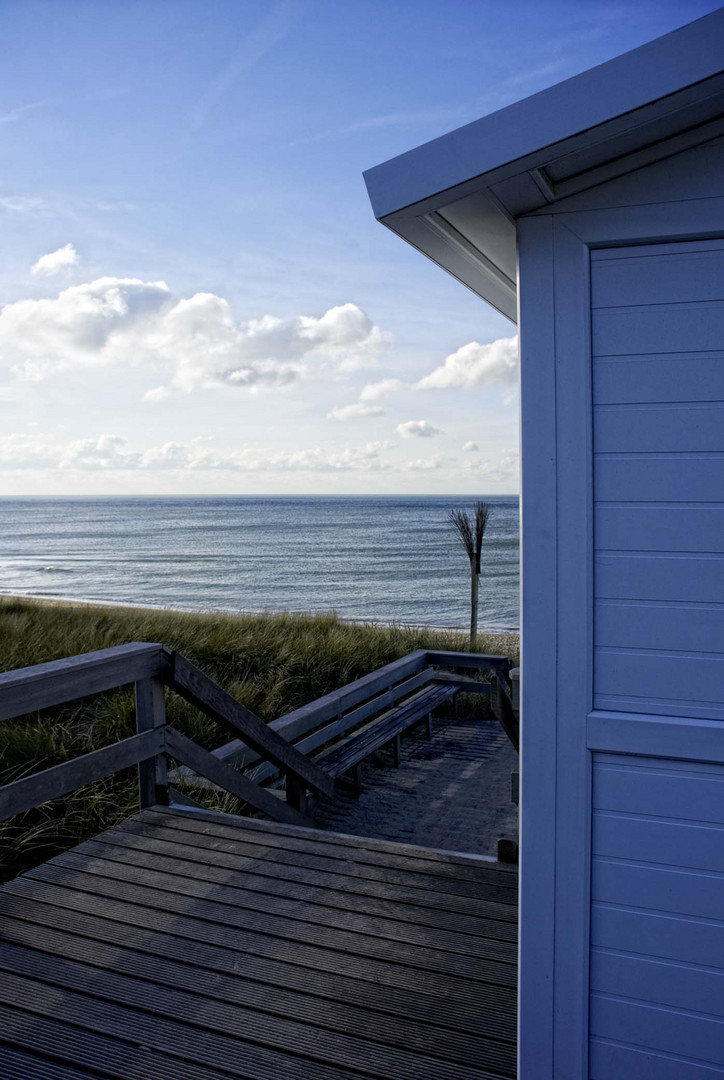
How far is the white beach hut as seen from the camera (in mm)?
1781

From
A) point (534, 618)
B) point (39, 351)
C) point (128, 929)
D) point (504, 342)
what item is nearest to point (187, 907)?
point (128, 929)

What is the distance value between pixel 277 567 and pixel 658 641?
33.9 meters

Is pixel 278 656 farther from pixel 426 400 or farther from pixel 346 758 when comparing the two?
pixel 426 400

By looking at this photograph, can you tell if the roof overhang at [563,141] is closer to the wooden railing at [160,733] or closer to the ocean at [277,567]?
the wooden railing at [160,733]

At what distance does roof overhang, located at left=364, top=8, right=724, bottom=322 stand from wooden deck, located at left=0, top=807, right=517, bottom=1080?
2221 millimetres

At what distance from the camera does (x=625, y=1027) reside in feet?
6.04

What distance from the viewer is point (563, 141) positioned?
164 cm

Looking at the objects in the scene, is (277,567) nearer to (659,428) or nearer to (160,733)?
(160,733)

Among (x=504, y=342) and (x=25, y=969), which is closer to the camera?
(x=25, y=969)

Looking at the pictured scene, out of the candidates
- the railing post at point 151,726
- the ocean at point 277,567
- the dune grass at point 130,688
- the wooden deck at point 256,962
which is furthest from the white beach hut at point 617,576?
the ocean at point 277,567

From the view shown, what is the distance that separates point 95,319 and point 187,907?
42656mm

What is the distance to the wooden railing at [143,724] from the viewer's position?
9.27ft

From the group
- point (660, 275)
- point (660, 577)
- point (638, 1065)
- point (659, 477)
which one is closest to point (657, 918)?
point (638, 1065)

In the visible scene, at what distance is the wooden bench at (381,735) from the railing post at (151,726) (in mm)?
1588
